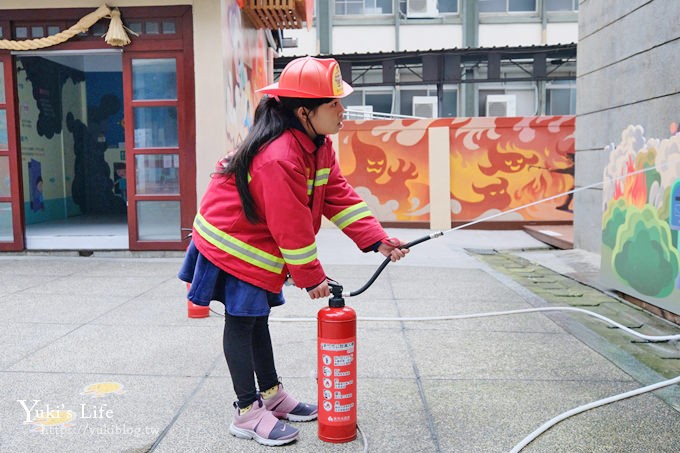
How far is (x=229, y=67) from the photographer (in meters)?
8.46

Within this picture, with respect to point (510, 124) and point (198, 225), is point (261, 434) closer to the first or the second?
point (198, 225)

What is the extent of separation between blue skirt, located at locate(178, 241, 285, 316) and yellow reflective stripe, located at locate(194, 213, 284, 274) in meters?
0.11

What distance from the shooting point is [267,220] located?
266 centimetres

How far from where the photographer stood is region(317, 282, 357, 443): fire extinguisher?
8.99 feet

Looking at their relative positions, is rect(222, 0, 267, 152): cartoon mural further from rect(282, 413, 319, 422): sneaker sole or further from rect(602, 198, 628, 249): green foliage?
rect(282, 413, 319, 422): sneaker sole

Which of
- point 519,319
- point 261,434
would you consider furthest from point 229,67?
point 261,434

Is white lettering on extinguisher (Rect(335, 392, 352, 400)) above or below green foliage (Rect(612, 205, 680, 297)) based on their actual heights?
below

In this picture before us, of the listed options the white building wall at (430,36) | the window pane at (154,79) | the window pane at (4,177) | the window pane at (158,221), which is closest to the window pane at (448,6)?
the white building wall at (430,36)

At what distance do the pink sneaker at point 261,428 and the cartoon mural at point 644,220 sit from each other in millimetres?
3224

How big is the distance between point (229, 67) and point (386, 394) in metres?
6.15

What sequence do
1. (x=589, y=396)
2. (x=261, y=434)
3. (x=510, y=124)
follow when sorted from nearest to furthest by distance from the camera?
(x=261, y=434) < (x=589, y=396) < (x=510, y=124)

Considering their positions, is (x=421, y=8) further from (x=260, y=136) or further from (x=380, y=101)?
(x=260, y=136)

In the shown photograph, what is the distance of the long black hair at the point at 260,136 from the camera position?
2721 millimetres

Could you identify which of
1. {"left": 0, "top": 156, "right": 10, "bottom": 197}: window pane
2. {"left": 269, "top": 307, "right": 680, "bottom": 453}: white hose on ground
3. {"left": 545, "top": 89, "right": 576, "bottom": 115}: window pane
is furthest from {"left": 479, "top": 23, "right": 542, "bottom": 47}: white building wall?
{"left": 269, "top": 307, "right": 680, "bottom": 453}: white hose on ground
